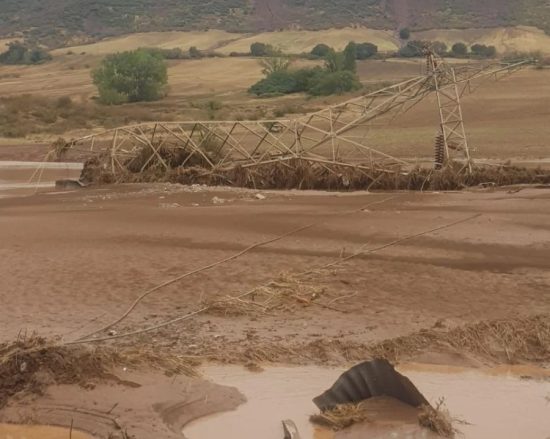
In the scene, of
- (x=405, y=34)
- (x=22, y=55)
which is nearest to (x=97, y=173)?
(x=405, y=34)

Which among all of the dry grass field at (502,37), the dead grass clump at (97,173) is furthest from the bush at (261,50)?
the dead grass clump at (97,173)

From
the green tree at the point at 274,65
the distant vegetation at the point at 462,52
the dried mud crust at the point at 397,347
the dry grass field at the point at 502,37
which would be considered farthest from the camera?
the dry grass field at the point at 502,37

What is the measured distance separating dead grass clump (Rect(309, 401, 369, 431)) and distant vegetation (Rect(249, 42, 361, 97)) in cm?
4914

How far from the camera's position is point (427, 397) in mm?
8086

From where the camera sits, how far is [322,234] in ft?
48.3

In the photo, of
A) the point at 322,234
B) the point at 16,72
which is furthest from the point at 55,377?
the point at 16,72

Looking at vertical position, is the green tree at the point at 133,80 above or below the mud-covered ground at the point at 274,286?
below

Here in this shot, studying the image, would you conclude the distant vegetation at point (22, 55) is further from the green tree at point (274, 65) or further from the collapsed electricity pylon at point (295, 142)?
the collapsed electricity pylon at point (295, 142)

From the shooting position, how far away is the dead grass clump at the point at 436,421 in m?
7.21

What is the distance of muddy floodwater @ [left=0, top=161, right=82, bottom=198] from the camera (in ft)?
79.6

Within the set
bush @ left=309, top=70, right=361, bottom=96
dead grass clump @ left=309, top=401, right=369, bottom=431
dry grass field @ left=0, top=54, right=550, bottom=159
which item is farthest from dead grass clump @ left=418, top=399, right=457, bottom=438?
bush @ left=309, top=70, right=361, bottom=96

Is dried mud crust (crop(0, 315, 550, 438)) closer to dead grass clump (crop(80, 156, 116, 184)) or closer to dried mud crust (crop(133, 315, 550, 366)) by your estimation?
dried mud crust (crop(133, 315, 550, 366))

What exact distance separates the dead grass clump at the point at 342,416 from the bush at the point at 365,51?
243 ft

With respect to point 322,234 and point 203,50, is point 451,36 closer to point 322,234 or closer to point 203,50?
point 203,50
